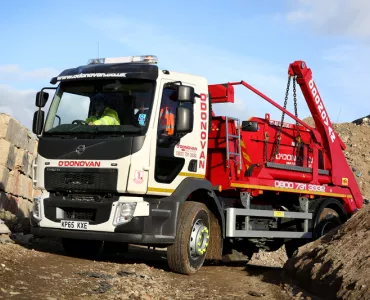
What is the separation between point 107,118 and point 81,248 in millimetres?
2664

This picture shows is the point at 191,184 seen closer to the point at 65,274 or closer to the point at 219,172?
the point at 219,172

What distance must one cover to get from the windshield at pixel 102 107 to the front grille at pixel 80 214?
3.75 ft

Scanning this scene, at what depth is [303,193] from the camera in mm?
11000

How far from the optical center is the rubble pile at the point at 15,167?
13.0m

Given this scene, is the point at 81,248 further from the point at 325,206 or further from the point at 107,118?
the point at 325,206

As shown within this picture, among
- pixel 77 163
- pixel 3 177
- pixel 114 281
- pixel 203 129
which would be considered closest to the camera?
pixel 114 281

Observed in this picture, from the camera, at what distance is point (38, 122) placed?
8.48 m

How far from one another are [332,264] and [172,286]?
7.19 ft

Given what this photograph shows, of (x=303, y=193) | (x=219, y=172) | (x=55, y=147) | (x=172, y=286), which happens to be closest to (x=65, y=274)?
(x=172, y=286)

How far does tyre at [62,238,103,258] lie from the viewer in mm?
9414

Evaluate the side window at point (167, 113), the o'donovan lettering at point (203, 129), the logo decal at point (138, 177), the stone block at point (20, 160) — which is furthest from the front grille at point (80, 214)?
the stone block at point (20, 160)

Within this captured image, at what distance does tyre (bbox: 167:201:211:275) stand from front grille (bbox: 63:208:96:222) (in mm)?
1220

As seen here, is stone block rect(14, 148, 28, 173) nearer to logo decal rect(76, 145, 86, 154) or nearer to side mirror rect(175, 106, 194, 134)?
logo decal rect(76, 145, 86, 154)

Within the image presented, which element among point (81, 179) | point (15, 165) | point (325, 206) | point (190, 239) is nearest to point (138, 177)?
point (81, 179)
